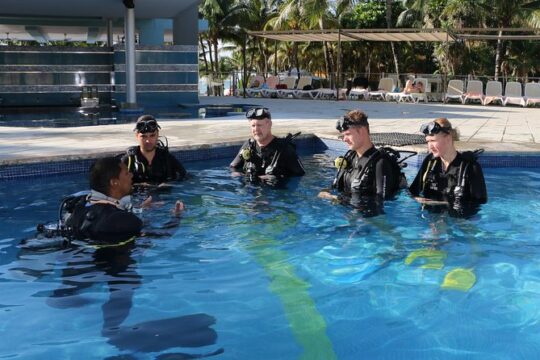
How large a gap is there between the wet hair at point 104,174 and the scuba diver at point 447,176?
2714 millimetres

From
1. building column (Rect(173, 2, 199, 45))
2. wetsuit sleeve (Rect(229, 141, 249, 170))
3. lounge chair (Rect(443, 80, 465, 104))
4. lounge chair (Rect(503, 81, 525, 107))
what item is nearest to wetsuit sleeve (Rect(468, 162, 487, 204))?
wetsuit sleeve (Rect(229, 141, 249, 170))

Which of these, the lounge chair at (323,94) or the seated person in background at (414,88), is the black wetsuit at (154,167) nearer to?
the seated person in background at (414,88)

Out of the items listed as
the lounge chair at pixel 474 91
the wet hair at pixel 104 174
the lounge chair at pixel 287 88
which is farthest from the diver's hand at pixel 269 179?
the lounge chair at pixel 287 88

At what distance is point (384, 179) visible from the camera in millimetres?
5367

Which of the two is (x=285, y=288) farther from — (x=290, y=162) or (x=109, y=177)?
(x=290, y=162)

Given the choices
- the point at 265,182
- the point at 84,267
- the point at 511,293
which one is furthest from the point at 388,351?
the point at 265,182

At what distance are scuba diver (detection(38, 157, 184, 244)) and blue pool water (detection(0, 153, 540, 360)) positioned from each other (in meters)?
0.33

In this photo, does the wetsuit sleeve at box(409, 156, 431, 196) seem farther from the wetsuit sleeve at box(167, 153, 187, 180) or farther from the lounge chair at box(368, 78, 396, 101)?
the lounge chair at box(368, 78, 396, 101)

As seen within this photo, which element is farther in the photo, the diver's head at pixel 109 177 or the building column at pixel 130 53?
the building column at pixel 130 53

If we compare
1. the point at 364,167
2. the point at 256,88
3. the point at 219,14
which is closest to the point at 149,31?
the point at 256,88

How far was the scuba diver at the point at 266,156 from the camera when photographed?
6633 millimetres

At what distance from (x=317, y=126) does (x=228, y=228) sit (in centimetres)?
675

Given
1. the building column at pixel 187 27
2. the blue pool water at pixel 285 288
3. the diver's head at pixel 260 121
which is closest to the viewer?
the blue pool water at pixel 285 288

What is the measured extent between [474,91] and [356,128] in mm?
18408
